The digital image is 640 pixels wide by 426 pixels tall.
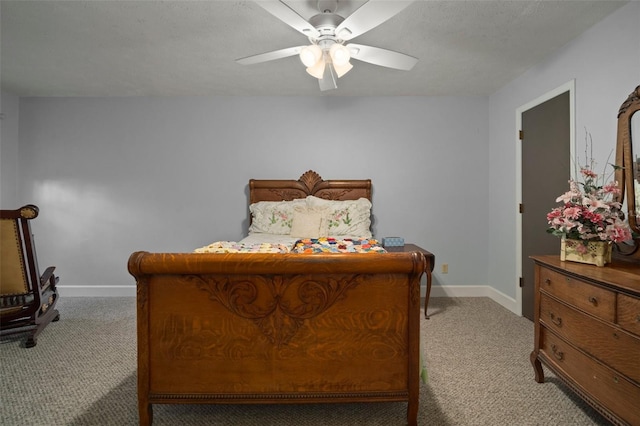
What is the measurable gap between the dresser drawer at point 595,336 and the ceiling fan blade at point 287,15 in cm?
213

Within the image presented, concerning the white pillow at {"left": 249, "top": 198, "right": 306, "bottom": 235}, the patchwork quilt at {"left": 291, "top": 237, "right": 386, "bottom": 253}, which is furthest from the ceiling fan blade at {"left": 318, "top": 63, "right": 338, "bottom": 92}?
the white pillow at {"left": 249, "top": 198, "right": 306, "bottom": 235}

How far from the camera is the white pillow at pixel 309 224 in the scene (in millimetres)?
3422

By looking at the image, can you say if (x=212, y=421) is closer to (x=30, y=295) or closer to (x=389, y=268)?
(x=389, y=268)

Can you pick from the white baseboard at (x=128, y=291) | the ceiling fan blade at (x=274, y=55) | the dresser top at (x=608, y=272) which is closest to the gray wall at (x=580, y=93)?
the white baseboard at (x=128, y=291)

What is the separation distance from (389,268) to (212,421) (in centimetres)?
124

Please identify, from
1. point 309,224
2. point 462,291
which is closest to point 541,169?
point 462,291

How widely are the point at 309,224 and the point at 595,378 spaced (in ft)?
8.16

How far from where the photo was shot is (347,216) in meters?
3.60

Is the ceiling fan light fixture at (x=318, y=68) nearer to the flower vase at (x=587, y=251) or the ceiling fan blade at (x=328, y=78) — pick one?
the ceiling fan blade at (x=328, y=78)

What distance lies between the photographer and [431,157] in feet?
12.9

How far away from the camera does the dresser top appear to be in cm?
143

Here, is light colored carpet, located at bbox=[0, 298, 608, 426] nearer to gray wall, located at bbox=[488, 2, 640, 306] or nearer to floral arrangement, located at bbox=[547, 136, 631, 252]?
floral arrangement, located at bbox=[547, 136, 631, 252]

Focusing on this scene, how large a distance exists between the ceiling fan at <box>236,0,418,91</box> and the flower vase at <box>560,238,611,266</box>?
1486 mm

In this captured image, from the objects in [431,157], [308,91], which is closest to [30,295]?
[308,91]
